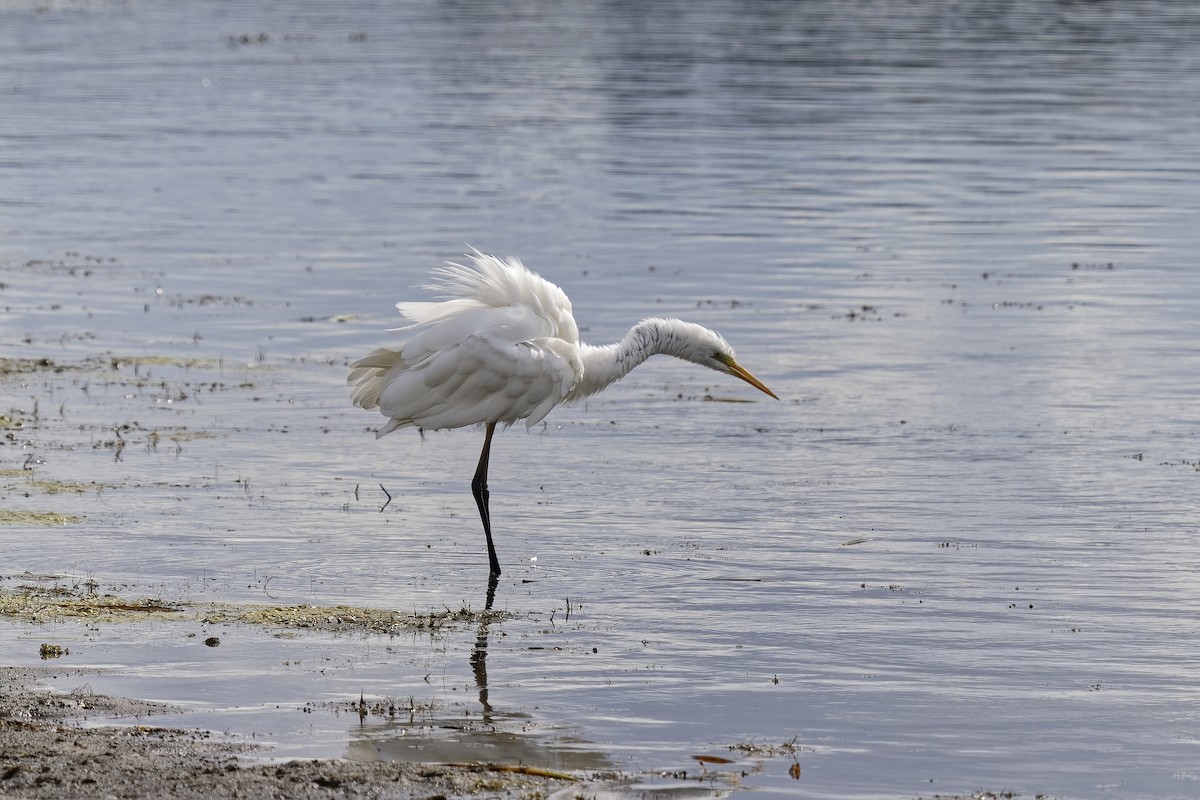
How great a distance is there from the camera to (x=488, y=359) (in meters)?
10.5

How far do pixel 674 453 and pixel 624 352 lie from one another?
254 centimetres

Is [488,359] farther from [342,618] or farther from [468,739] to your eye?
[468,739]

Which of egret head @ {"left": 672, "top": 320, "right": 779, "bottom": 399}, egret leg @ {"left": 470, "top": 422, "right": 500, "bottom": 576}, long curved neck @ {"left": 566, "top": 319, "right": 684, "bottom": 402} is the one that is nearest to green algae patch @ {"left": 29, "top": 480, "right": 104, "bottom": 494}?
egret leg @ {"left": 470, "top": 422, "right": 500, "bottom": 576}

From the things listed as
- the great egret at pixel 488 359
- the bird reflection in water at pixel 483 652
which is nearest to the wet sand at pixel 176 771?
the bird reflection in water at pixel 483 652

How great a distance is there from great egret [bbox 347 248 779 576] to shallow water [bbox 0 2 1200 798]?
2.71ft

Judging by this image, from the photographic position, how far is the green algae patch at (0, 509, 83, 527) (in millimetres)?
10820

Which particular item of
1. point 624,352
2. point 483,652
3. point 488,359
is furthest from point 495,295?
point 483,652

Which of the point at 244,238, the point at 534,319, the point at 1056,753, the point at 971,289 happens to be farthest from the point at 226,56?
the point at 1056,753

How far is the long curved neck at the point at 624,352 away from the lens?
11.0 m

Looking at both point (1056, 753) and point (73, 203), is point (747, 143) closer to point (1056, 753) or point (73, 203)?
point (73, 203)

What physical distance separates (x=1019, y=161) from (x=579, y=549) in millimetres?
23424

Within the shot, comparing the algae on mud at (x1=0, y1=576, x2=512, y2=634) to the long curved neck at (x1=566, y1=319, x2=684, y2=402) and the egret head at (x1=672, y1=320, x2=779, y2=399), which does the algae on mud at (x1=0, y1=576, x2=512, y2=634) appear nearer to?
the long curved neck at (x1=566, y1=319, x2=684, y2=402)

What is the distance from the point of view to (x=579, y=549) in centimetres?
1083

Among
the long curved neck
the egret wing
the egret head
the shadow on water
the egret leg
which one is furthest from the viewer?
the egret head
